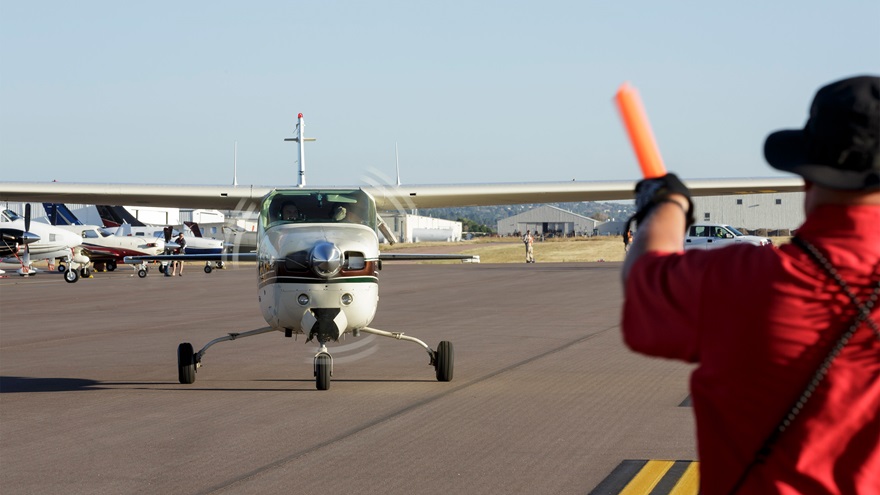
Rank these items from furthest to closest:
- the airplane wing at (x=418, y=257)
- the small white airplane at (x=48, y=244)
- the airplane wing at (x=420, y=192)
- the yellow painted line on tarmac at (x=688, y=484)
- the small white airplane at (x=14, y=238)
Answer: the small white airplane at (x=48, y=244), the small white airplane at (x=14, y=238), the airplane wing at (x=420, y=192), the airplane wing at (x=418, y=257), the yellow painted line on tarmac at (x=688, y=484)

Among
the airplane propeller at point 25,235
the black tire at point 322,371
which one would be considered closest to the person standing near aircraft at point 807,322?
the black tire at point 322,371

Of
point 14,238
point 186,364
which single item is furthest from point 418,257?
point 14,238

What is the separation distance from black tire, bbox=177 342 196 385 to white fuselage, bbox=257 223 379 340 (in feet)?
2.73

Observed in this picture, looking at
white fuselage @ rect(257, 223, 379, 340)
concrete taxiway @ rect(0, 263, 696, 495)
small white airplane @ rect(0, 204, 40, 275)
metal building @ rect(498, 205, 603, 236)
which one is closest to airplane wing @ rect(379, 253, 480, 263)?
concrete taxiway @ rect(0, 263, 696, 495)

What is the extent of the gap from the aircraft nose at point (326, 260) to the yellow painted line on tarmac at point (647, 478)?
3.93 metres

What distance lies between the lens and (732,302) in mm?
1992

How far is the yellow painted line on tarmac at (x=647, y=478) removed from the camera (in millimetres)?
5742

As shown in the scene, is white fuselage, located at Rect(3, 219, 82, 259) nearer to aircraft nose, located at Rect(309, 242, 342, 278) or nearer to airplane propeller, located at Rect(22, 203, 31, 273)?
airplane propeller, located at Rect(22, 203, 31, 273)

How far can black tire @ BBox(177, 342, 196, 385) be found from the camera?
10.1m

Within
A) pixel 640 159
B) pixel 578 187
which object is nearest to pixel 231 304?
pixel 578 187

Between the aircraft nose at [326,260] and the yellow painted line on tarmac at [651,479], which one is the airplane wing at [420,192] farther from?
the yellow painted line on tarmac at [651,479]

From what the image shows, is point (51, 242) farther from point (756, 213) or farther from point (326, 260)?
point (756, 213)

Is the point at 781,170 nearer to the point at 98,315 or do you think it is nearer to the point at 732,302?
the point at 732,302

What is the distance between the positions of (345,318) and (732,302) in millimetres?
7834
